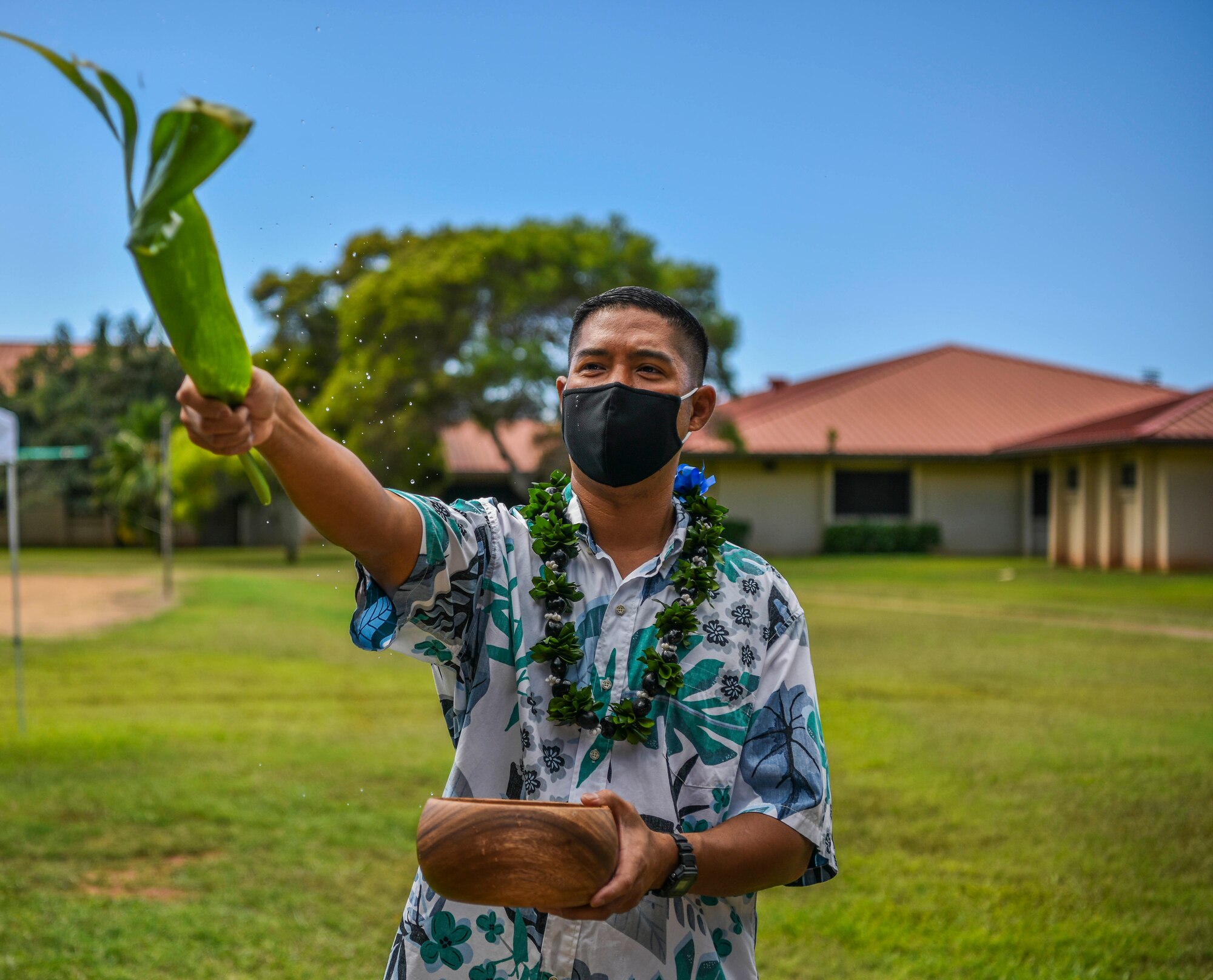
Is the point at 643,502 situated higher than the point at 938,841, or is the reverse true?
the point at 643,502

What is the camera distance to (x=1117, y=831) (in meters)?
5.80

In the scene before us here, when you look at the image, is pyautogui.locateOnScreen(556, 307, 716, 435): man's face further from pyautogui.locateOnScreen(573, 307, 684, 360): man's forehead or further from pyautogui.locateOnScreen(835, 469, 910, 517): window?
pyautogui.locateOnScreen(835, 469, 910, 517): window

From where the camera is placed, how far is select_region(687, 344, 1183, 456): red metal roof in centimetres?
2877

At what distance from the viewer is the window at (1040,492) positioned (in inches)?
1107

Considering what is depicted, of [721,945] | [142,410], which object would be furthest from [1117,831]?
[142,410]

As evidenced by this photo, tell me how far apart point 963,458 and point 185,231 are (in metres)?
28.9

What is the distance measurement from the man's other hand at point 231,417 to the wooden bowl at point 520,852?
509 mm

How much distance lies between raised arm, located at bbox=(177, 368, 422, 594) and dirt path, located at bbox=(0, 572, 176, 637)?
14305 millimetres

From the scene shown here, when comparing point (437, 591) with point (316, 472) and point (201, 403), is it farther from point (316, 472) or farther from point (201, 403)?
point (201, 403)

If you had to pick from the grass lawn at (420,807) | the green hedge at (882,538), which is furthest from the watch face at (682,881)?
the green hedge at (882,538)

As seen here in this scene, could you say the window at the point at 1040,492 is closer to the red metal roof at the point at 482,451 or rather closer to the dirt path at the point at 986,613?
the dirt path at the point at 986,613

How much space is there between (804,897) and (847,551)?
24.0 meters

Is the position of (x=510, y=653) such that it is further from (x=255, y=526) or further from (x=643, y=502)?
(x=255, y=526)

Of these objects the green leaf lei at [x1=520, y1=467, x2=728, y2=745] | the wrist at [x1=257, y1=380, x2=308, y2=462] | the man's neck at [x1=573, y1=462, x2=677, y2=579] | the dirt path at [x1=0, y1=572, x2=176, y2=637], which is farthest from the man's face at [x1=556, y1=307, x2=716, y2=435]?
the dirt path at [x1=0, y1=572, x2=176, y2=637]
